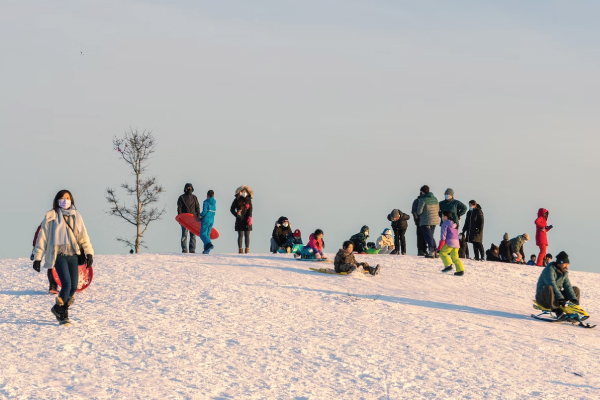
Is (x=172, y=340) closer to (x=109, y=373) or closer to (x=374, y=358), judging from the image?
(x=109, y=373)

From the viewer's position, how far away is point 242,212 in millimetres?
19922

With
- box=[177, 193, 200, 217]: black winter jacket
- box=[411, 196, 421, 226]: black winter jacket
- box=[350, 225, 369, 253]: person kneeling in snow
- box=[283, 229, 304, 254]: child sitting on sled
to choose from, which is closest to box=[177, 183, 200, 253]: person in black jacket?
box=[177, 193, 200, 217]: black winter jacket

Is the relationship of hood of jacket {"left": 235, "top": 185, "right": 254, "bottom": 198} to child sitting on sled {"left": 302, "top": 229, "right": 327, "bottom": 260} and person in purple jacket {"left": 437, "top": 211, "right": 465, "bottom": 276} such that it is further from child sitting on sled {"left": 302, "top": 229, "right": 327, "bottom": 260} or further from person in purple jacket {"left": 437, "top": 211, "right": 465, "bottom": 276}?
person in purple jacket {"left": 437, "top": 211, "right": 465, "bottom": 276}

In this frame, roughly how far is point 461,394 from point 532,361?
7.12 feet

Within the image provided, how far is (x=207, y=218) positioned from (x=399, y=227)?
240 inches

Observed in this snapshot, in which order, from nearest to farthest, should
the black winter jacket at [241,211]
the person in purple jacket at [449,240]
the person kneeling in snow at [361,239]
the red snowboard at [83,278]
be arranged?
the red snowboard at [83,278]
the person in purple jacket at [449,240]
the black winter jacket at [241,211]
the person kneeling in snow at [361,239]

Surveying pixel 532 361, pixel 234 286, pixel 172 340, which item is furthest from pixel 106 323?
pixel 532 361

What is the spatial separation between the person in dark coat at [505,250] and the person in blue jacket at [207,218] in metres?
10.8

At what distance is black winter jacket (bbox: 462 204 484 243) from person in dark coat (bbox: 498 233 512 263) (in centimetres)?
287

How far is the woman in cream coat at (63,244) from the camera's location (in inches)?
393

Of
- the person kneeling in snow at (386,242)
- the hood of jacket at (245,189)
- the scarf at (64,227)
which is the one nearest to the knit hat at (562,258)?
the scarf at (64,227)

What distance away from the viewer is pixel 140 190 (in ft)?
115

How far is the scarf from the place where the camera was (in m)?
9.98

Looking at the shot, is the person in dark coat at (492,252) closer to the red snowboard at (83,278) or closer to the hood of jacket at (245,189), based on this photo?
the hood of jacket at (245,189)
